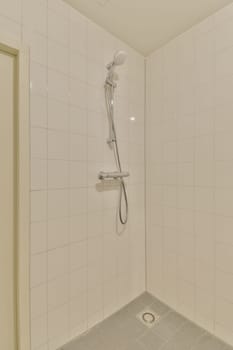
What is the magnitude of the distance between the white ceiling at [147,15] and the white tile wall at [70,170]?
0.08 meters

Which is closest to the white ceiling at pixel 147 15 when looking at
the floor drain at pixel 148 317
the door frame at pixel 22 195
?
the door frame at pixel 22 195

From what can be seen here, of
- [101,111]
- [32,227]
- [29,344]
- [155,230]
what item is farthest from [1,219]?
[155,230]

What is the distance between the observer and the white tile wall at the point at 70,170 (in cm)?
117

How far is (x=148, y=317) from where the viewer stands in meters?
1.52

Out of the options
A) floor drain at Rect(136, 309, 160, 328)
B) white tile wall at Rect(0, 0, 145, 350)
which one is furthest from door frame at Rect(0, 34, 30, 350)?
floor drain at Rect(136, 309, 160, 328)

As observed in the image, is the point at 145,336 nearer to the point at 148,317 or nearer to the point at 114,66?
the point at 148,317

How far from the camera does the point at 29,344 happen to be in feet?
3.75

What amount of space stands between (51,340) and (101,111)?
156cm

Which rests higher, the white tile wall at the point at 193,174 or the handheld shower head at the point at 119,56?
the handheld shower head at the point at 119,56

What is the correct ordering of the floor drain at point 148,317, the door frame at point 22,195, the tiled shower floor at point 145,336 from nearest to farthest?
the door frame at point 22,195, the tiled shower floor at point 145,336, the floor drain at point 148,317

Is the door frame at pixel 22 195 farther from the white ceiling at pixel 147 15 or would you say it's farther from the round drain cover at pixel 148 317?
the round drain cover at pixel 148 317

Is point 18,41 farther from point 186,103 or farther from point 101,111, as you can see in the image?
point 186,103

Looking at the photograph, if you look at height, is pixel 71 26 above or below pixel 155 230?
above

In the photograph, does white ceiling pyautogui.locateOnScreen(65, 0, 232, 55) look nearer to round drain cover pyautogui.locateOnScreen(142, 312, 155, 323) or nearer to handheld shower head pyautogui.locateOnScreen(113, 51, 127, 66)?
handheld shower head pyautogui.locateOnScreen(113, 51, 127, 66)
